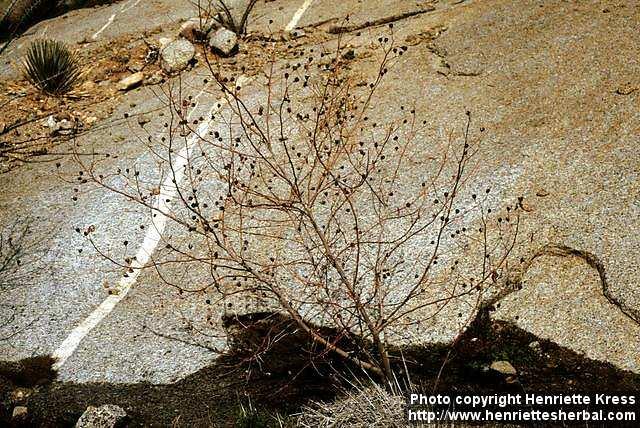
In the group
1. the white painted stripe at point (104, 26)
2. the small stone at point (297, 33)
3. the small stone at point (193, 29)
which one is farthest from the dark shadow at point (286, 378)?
the white painted stripe at point (104, 26)

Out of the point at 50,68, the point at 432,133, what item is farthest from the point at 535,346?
the point at 50,68

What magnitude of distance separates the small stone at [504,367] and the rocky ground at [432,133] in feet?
0.52

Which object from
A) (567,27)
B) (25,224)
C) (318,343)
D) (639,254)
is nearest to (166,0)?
(25,224)

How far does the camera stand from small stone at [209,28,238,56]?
7.19m

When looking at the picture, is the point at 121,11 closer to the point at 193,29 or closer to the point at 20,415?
the point at 193,29

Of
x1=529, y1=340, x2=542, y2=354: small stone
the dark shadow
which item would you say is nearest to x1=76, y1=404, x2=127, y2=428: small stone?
the dark shadow

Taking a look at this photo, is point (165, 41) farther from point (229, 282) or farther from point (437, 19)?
point (229, 282)

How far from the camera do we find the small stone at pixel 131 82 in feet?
23.7

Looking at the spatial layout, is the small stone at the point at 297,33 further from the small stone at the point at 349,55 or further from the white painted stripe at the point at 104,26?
the white painted stripe at the point at 104,26

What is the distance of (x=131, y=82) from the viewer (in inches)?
284

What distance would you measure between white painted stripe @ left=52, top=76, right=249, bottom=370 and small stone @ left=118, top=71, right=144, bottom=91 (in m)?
1.35

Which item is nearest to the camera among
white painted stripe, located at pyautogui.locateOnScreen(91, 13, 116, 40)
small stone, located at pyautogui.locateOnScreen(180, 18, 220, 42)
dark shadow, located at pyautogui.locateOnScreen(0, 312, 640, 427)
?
dark shadow, located at pyautogui.locateOnScreen(0, 312, 640, 427)

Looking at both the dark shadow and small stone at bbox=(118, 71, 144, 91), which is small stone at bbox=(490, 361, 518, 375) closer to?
the dark shadow

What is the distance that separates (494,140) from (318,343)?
216 centimetres
